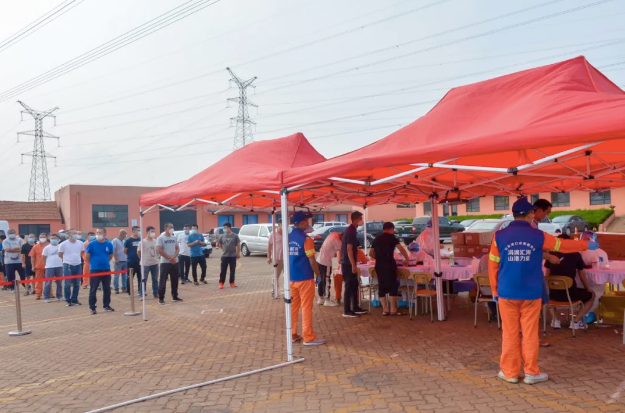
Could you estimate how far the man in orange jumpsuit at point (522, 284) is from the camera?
16.7 ft

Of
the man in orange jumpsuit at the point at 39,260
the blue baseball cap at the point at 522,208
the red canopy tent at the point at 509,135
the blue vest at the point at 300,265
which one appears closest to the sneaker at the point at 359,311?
the red canopy tent at the point at 509,135

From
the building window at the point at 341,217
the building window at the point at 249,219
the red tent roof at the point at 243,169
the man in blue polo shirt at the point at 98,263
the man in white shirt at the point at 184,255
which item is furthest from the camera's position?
the building window at the point at 341,217

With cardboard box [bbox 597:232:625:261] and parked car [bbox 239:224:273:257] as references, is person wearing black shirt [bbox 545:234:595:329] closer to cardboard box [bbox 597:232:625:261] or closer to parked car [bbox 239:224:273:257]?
cardboard box [bbox 597:232:625:261]

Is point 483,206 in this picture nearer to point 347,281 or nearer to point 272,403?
point 347,281

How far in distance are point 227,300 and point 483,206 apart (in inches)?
1280

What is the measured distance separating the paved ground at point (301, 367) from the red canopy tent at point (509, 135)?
6.78 ft

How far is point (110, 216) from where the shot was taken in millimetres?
A: 41531

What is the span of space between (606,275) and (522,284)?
294cm

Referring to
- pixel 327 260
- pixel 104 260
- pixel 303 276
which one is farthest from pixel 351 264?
pixel 104 260

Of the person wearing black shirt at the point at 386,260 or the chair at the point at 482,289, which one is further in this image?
the person wearing black shirt at the point at 386,260

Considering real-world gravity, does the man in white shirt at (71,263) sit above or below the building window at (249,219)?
below

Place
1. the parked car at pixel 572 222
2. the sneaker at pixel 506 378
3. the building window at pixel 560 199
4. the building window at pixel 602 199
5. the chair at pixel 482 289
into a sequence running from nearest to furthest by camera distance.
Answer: the sneaker at pixel 506 378 → the chair at pixel 482 289 → the parked car at pixel 572 222 → the building window at pixel 602 199 → the building window at pixel 560 199

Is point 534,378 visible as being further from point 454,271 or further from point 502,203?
point 502,203

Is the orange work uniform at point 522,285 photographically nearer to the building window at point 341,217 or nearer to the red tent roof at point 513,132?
the red tent roof at point 513,132
